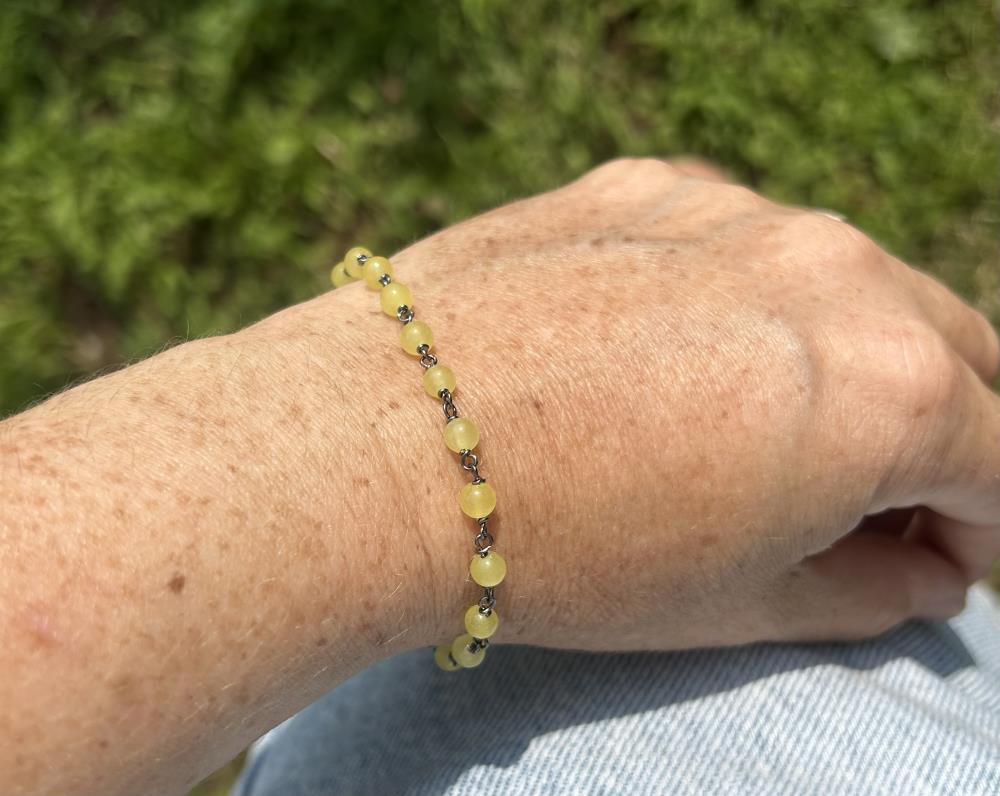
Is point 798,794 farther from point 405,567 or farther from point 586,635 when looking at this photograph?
point 405,567

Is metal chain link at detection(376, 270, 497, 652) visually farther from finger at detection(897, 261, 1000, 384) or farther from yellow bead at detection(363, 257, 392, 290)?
finger at detection(897, 261, 1000, 384)

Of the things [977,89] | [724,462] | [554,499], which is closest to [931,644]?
[724,462]

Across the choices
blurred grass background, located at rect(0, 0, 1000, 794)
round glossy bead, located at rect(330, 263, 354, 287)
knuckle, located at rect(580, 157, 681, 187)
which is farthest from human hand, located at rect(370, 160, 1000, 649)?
blurred grass background, located at rect(0, 0, 1000, 794)

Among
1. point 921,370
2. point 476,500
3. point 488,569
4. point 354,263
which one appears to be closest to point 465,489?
point 476,500

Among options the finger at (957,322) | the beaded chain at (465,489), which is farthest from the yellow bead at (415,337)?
the finger at (957,322)

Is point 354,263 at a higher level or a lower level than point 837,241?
higher

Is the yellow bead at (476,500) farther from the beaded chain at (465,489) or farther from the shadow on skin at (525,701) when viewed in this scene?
the shadow on skin at (525,701)

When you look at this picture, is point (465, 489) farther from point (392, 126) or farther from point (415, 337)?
point (392, 126)

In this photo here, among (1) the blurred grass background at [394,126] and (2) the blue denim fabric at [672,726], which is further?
(1) the blurred grass background at [394,126]
